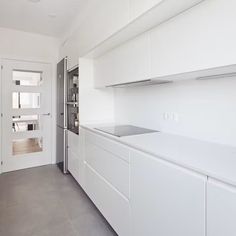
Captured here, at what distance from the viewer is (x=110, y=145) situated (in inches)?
70.1

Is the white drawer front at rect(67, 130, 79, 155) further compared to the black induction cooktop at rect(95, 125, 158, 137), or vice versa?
the white drawer front at rect(67, 130, 79, 155)

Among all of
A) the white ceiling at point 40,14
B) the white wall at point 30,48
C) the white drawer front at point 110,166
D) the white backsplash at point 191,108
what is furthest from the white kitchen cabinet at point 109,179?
the white wall at point 30,48

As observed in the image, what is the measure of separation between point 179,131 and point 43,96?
9.40 ft

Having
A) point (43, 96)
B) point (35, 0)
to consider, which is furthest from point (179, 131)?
point (43, 96)

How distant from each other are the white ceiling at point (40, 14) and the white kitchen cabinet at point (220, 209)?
8.53ft

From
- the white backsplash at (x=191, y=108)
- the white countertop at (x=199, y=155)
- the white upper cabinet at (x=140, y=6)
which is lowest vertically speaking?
the white countertop at (x=199, y=155)

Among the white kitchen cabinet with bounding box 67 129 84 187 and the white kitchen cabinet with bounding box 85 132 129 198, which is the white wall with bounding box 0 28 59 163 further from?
the white kitchen cabinet with bounding box 85 132 129 198

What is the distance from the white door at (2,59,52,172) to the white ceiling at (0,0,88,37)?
0.64m

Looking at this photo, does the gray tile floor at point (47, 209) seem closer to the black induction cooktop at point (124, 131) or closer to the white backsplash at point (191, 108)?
the black induction cooktop at point (124, 131)

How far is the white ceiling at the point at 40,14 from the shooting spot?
2537 millimetres

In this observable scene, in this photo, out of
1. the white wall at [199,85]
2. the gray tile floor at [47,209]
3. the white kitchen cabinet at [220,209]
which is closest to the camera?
the white kitchen cabinet at [220,209]

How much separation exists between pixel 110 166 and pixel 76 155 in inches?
45.7

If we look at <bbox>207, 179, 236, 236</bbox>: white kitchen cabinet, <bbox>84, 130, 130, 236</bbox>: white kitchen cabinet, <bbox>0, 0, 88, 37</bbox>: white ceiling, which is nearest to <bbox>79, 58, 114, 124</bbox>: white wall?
<bbox>84, 130, 130, 236</bbox>: white kitchen cabinet

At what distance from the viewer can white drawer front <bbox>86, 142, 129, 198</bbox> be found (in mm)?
1574
